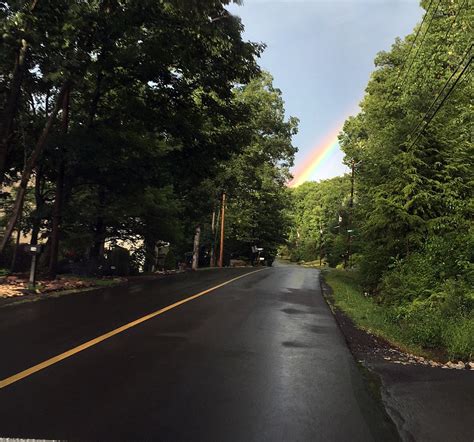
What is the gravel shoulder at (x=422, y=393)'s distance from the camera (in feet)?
14.9

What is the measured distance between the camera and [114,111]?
19.0 meters

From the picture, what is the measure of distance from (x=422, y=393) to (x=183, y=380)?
107 inches

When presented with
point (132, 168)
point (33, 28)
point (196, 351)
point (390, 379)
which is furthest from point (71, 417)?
point (132, 168)

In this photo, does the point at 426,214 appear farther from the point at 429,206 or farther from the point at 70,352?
the point at 70,352

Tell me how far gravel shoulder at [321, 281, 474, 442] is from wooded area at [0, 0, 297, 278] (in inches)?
434

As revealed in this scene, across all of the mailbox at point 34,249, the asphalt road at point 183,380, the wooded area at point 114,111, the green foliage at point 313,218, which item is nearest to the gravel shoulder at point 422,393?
the asphalt road at point 183,380

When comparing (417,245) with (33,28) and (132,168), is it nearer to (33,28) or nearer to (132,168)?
(132,168)

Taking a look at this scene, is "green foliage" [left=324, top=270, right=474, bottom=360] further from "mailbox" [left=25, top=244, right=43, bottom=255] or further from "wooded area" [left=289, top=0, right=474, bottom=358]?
"mailbox" [left=25, top=244, right=43, bottom=255]

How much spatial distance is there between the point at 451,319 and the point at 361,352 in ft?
7.64

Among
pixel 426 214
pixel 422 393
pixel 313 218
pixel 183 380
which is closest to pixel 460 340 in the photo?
pixel 422 393

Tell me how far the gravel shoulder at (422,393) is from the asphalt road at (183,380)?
0.25 m

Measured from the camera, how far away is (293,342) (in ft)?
27.2

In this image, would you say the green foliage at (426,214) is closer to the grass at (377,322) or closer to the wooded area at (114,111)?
the grass at (377,322)

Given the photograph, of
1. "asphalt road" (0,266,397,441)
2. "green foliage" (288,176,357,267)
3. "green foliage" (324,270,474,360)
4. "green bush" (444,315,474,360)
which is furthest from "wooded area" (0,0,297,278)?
"green foliage" (288,176,357,267)
